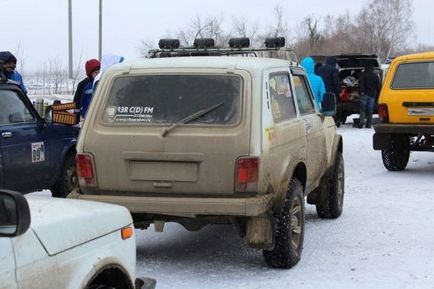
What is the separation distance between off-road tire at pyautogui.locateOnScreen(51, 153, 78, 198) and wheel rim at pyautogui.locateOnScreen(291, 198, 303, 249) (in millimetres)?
3592

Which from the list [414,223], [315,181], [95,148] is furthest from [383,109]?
[95,148]

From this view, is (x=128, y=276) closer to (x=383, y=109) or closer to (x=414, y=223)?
(x=414, y=223)

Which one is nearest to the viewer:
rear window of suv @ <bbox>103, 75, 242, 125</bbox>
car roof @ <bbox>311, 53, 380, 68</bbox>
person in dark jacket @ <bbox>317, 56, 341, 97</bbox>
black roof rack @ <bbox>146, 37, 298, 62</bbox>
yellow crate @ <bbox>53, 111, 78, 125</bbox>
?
rear window of suv @ <bbox>103, 75, 242, 125</bbox>

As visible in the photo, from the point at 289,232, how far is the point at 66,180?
3877 mm

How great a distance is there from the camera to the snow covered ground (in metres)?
5.27

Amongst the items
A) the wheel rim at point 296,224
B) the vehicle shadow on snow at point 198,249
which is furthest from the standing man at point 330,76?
the wheel rim at point 296,224

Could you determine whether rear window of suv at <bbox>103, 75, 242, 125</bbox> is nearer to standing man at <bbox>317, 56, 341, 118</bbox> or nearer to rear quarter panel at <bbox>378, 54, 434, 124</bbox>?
rear quarter panel at <bbox>378, 54, 434, 124</bbox>

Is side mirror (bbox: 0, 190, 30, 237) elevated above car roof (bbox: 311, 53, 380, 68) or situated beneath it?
situated beneath

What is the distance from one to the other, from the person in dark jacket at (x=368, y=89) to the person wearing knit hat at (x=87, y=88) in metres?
9.85

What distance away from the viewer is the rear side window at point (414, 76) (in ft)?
34.1

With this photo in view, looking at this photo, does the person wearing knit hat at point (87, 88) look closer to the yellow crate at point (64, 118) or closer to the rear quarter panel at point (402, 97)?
the yellow crate at point (64, 118)

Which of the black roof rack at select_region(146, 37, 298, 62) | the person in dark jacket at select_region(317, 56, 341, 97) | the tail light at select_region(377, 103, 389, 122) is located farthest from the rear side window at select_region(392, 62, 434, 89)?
the person in dark jacket at select_region(317, 56, 341, 97)

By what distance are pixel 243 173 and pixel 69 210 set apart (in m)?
2.23

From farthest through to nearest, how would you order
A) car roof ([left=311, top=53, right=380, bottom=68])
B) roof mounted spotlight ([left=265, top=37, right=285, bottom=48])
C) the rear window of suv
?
car roof ([left=311, top=53, right=380, bottom=68]), roof mounted spotlight ([left=265, top=37, right=285, bottom=48]), the rear window of suv
